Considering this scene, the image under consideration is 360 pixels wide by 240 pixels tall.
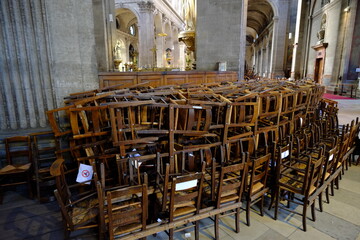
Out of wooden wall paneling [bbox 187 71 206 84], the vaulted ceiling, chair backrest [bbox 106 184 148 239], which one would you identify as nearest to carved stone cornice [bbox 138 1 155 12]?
the vaulted ceiling

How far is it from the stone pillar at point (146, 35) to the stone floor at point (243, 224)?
1628cm

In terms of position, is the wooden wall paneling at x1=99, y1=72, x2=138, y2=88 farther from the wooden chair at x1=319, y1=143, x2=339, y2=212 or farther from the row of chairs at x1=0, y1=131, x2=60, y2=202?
the wooden chair at x1=319, y1=143, x2=339, y2=212

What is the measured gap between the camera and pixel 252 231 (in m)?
2.79

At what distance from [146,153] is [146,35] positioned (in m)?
18.3

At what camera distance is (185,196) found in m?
2.23

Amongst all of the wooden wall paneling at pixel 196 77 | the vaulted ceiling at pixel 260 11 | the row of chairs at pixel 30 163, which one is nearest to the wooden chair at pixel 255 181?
the row of chairs at pixel 30 163

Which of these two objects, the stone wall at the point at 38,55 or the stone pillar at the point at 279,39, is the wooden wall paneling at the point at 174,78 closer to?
the stone wall at the point at 38,55

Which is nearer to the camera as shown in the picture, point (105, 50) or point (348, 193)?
point (348, 193)

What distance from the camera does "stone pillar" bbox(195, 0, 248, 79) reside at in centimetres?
851

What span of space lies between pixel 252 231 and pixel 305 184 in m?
0.92

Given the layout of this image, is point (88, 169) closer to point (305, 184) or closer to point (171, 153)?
point (171, 153)

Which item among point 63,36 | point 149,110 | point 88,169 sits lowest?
point 88,169

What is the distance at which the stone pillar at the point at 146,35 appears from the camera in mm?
18484

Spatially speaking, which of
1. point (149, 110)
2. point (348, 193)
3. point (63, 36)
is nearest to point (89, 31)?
point (63, 36)
